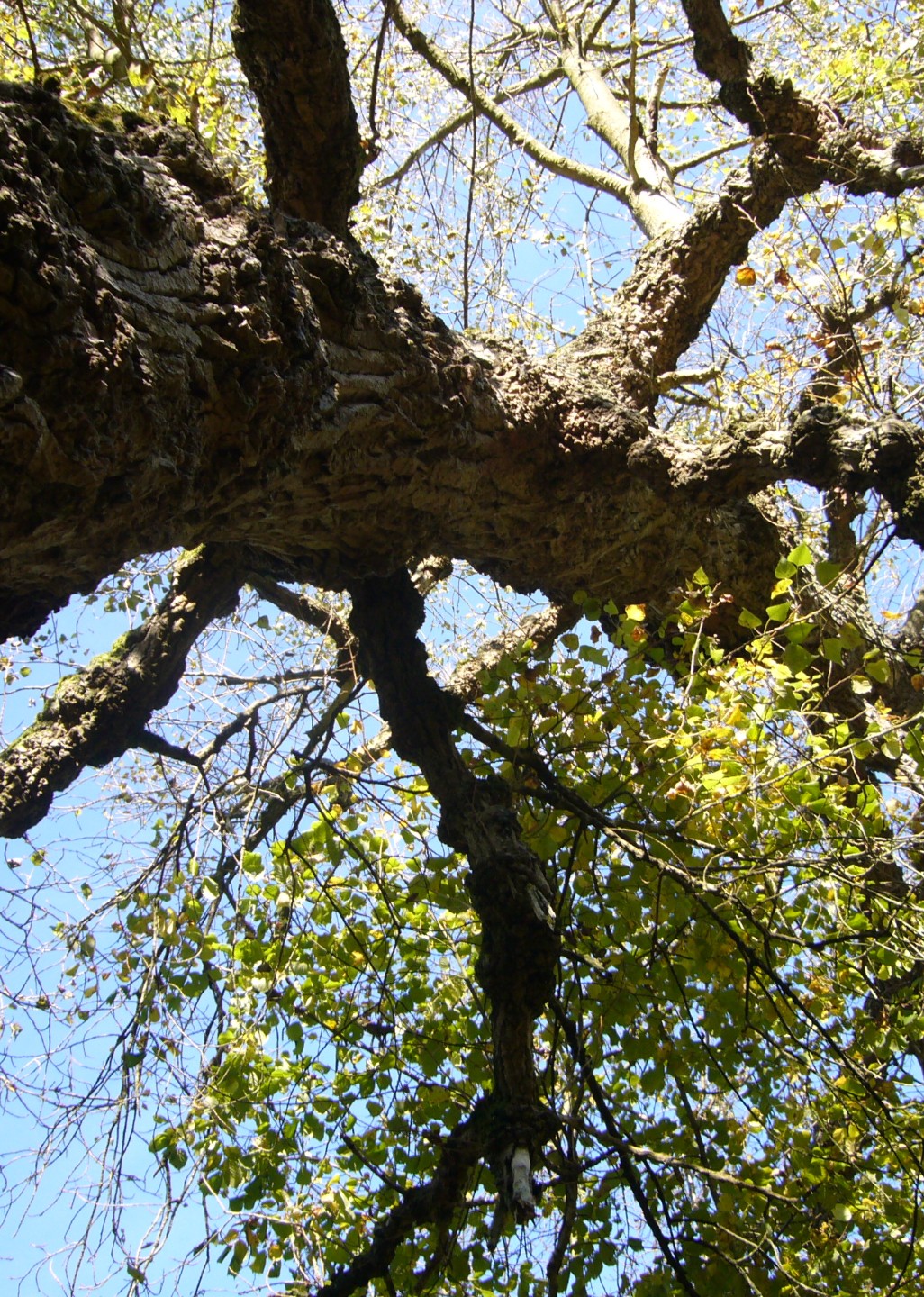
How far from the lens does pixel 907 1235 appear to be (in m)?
3.50

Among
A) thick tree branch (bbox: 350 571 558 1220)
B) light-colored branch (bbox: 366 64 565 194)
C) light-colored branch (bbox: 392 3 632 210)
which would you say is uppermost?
light-colored branch (bbox: 366 64 565 194)

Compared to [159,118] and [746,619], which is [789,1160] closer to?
[746,619]

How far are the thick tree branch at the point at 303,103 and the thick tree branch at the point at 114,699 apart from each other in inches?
69.8

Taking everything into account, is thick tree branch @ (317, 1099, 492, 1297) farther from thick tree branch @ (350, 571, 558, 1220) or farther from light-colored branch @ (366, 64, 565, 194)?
light-colored branch @ (366, 64, 565, 194)

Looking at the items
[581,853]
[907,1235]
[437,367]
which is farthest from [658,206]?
[907,1235]

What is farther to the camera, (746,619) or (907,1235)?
(907,1235)

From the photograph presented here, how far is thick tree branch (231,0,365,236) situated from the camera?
3.10 m

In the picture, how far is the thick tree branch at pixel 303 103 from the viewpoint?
3100mm

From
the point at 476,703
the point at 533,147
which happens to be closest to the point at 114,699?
the point at 476,703

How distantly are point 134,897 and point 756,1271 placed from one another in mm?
2655

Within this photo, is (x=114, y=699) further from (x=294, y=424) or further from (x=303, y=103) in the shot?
(x=303, y=103)

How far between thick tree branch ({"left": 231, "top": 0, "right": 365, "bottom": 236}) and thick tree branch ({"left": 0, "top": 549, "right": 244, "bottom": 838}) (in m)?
1.77

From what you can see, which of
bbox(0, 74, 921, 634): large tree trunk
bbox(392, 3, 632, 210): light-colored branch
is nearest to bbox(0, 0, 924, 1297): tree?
bbox(0, 74, 921, 634): large tree trunk

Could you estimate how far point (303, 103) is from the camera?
10.7ft
